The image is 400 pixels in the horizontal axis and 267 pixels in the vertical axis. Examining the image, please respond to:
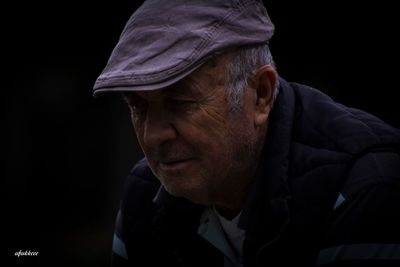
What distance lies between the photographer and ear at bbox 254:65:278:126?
216cm

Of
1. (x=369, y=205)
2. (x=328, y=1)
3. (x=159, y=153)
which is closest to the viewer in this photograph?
(x=369, y=205)

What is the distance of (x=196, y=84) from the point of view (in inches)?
79.3

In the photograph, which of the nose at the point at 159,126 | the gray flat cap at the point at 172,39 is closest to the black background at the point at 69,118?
the gray flat cap at the point at 172,39

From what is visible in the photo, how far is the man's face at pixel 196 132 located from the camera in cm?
203

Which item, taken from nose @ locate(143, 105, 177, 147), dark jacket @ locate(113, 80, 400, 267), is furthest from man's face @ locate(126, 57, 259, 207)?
dark jacket @ locate(113, 80, 400, 267)

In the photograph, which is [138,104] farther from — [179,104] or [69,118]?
[69,118]

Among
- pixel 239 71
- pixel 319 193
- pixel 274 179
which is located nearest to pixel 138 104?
pixel 239 71

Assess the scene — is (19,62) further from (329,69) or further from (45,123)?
(329,69)

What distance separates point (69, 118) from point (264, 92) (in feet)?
12.4

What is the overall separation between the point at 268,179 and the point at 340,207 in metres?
0.27

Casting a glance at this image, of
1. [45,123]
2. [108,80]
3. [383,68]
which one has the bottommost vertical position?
[45,123]

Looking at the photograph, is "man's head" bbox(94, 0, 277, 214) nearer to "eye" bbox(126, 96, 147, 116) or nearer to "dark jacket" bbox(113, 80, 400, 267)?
"eye" bbox(126, 96, 147, 116)

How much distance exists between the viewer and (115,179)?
579cm

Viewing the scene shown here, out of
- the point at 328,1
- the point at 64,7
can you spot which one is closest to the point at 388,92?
the point at 328,1
